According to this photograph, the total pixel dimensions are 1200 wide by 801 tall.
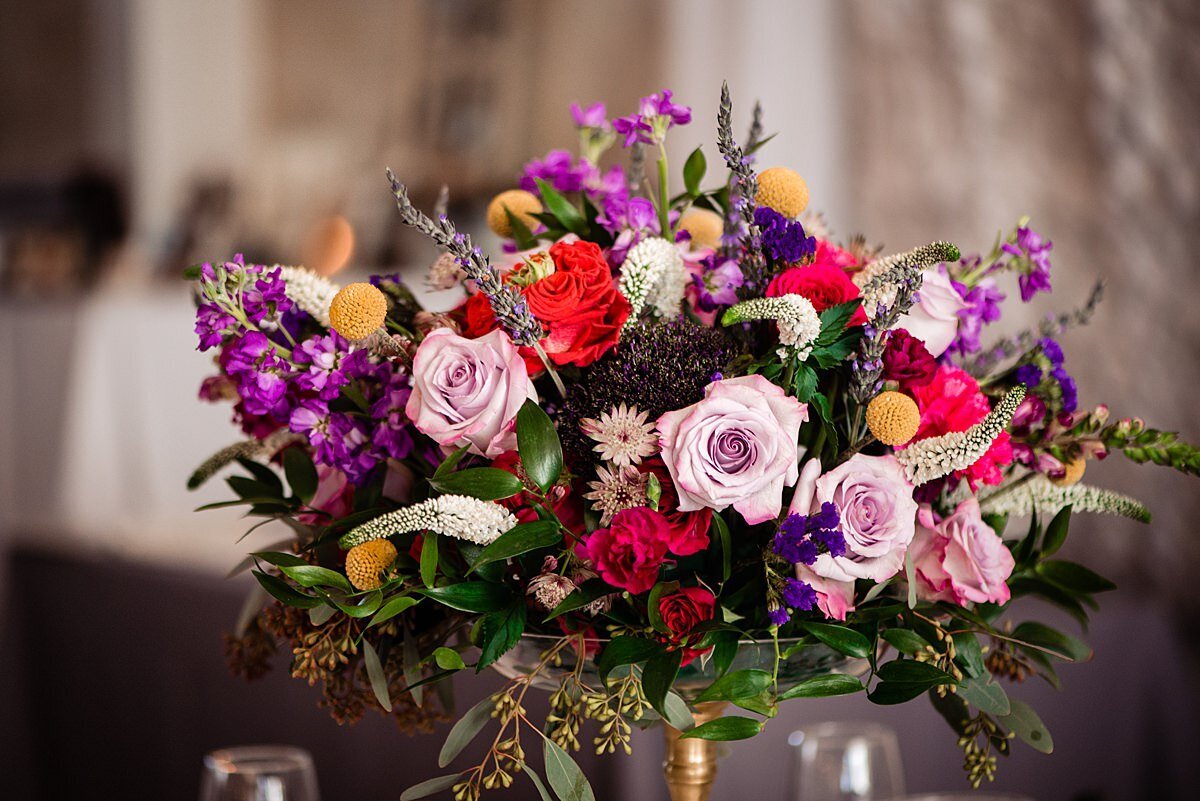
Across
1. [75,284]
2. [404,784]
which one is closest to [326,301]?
[404,784]

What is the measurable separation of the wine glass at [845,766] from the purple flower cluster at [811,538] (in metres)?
0.47

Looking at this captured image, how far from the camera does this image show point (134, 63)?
514 centimetres

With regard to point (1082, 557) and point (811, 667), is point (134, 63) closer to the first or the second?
point (1082, 557)

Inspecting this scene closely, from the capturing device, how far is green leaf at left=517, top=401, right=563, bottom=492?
0.67 metres

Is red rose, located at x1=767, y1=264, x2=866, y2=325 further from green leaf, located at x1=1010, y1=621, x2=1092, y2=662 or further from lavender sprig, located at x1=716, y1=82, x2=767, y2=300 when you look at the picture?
green leaf, located at x1=1010, y1=621, x2=1092, y2=662

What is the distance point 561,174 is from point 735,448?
0.32 metres

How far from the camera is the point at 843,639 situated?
2.27 ft

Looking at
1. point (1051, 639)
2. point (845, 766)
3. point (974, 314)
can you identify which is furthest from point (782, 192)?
point (845, 766)

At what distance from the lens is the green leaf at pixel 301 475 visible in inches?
31.8

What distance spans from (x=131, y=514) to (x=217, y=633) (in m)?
1.41

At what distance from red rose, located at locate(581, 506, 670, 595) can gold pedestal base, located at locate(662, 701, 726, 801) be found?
202 mm

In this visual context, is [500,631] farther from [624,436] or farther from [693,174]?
[693,174]

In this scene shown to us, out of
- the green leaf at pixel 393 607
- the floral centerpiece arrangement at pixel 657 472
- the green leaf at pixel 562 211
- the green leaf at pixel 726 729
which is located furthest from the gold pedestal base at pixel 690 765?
the green leaf at pixel 562 211

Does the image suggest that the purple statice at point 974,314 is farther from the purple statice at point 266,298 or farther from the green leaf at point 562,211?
the purple statice at point 266,298
